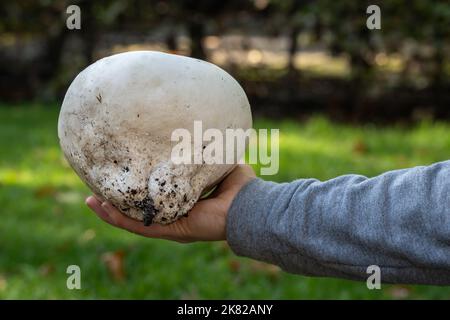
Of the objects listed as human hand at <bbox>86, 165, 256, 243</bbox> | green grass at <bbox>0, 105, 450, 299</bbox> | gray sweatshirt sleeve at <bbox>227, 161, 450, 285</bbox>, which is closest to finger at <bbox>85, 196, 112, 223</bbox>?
human hand at <bbox>86, 165, 256, 243</bbox>

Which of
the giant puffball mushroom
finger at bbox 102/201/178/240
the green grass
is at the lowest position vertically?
the green grass

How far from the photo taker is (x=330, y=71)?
6.55 meters

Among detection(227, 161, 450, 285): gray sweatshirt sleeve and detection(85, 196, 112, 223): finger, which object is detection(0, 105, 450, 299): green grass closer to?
detection(85, 196, 112, 223): finger

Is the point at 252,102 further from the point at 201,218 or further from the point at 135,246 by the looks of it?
the point at 201,218

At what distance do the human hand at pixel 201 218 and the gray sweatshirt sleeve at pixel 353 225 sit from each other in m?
0.04

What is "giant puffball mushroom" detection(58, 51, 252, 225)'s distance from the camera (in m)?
1.52

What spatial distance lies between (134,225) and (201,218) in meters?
0.16

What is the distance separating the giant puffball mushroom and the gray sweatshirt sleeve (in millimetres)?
148

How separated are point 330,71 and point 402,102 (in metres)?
0.93

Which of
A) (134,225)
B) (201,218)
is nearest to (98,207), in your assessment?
(134,225)

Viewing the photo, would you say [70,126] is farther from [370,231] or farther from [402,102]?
[402,102]

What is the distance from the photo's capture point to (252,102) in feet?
19.4
